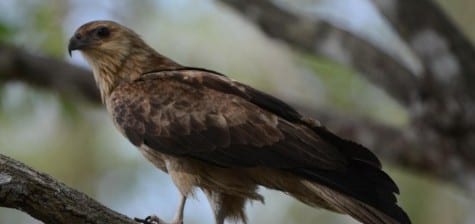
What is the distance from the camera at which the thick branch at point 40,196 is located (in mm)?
5746

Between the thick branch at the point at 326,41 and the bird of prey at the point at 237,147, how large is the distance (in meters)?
3.41

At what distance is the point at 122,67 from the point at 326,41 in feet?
11.8

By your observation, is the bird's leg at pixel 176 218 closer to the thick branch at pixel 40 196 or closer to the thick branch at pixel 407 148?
the thick branch at pixel 40 196

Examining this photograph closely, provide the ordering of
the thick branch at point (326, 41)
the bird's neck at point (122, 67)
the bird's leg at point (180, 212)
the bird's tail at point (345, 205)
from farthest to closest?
the thick branch at point (326, 41) < the bird's neck at point (122, 67) < the bird's leg at point (180, 212) < the bird's tail at point (345, 205)

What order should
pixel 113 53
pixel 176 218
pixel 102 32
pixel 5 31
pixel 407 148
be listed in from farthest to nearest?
pixel 5 31 < pixel 407 148 < pixel 102 32 < pixel 113 53 < pixel 176 218

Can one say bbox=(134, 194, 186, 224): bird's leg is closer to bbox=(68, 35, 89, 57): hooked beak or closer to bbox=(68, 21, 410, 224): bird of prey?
bbox=(68, 21, 410, 224): bird of prey

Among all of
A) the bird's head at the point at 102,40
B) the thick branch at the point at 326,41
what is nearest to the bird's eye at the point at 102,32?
the bird's head at the point at 102,40

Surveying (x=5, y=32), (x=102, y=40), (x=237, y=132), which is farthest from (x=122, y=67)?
(x=5, y=32)

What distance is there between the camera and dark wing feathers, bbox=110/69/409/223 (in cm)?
705

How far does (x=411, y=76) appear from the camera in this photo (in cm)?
1108

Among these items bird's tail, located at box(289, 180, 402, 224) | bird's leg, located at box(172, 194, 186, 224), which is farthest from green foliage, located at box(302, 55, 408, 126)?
bird's tail, located at box(289, 180, 402, 224)

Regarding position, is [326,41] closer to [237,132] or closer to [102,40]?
[102,40]

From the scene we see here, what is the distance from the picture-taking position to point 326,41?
11.6 meters

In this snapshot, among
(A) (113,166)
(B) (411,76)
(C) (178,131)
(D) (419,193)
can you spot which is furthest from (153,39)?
(C) (178,131)
